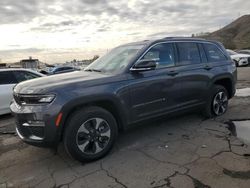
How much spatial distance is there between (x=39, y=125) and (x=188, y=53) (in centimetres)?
333

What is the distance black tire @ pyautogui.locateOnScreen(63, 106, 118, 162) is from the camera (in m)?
4.02

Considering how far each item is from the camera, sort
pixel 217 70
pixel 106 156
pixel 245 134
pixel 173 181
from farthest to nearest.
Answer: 1. pixel 217 70
2. pixel 245 134
3. pixel 106 156
4. pixel 173 181

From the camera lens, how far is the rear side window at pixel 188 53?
18.1 feet

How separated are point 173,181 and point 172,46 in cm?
278

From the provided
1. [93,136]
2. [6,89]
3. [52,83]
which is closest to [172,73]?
[93,136]

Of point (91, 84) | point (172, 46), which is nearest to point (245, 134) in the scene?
point (172, 46)

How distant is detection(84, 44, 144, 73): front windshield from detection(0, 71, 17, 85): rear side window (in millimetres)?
3765

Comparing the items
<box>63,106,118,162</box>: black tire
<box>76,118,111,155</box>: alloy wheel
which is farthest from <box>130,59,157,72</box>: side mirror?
<box>76,118,111,155</box>: alloy wheel

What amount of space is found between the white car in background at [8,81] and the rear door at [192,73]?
5.03 meters

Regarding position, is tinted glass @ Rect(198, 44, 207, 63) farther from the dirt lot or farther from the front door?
the dirt lot

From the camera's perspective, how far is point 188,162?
407 centimetres

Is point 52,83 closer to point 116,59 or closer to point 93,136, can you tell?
point 93,136

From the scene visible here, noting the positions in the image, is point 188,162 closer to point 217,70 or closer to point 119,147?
point 119,147

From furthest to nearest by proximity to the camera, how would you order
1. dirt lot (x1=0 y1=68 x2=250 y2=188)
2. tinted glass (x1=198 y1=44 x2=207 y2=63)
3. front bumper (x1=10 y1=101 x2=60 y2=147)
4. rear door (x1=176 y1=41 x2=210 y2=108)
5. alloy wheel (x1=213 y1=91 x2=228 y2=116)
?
alloy wheel (x1=213 y1=91 x2=228 y2=116) < tinted glass (x1=198 y1=44 x2=207 y2=63) < rear door (x1=176 y1=41 x2=210 y2=108) < front bumper (x1=10 y1=101 x2=60 y2=147) < dirt lot (x1=0 y1=68 x2=250 y2=188)
